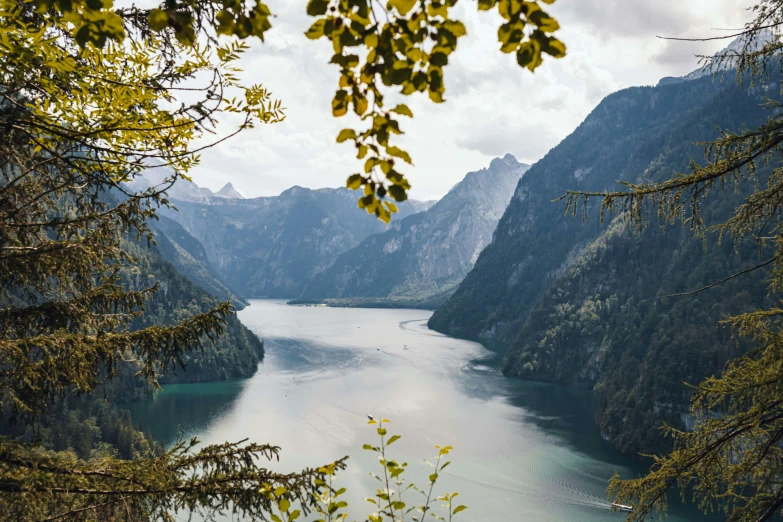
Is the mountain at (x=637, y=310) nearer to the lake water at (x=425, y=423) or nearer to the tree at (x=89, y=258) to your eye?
the lake water at (x=425, y=423)

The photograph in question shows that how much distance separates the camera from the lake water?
147 ft

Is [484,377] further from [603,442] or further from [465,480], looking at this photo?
[465,480]

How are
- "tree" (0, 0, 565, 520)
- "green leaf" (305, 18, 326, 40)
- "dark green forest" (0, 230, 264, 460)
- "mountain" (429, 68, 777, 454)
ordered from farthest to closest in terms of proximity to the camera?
"mountain" (429, 68, 777, 454) < "dark green forest" (0, 230, 264, 460) < "tree" (0, 0, 565, 520) < "green leaf" (305, 18, 326, 40)

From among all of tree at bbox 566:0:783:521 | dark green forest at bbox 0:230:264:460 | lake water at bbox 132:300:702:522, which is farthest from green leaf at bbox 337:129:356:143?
lake water at bbox 132:300:702:522

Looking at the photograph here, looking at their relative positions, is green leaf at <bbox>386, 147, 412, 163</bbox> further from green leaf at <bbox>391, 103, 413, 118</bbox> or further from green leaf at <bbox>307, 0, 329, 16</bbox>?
green leaf at <bbox>307, 0, 329, 16</bbox>

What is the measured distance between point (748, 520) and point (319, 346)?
118 meters

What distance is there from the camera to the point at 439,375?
90438mm

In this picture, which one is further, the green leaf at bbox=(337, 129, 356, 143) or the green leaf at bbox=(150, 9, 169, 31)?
the green leaf at bbox=(337, 129, 356, 143)

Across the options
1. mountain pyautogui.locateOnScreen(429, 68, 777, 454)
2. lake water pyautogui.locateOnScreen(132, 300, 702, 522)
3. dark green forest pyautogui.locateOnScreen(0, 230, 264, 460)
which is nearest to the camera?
dark green forest pyautogui.locateOnScreen(0, 230, 264, 460)

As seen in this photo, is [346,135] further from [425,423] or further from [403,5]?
[425,423]

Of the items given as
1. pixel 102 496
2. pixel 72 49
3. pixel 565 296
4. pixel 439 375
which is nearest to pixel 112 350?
pixel 102 496

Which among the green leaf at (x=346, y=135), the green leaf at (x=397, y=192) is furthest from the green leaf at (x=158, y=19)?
the green leaf at (x=397, y=192)

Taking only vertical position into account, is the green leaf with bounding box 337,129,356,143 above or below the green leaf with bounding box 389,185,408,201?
above

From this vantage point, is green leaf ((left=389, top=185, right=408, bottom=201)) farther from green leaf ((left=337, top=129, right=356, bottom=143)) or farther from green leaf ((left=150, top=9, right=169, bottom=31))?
green leaf ((left=150, top=9, right=169, bottom=31))
